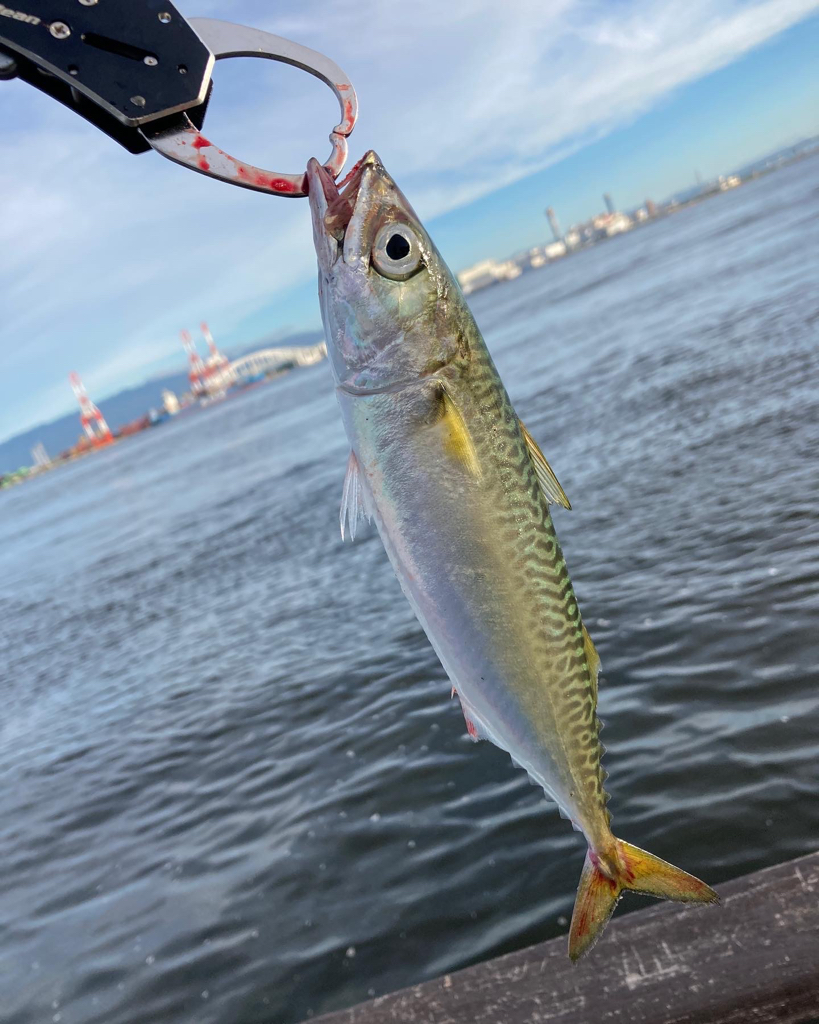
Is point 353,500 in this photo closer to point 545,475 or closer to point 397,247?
point 545,475

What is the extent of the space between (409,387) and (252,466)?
1710 inches

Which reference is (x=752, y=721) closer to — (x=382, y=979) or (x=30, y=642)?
(x=382, y=979)

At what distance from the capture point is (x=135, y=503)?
49125mm

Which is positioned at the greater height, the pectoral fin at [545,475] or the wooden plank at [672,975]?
the pectoral fin at [545,475]

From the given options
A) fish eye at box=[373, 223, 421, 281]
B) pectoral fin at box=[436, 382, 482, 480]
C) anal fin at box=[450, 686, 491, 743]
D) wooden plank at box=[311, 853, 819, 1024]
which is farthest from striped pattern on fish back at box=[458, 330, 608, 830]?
wooden plank at box=[311, 853, 819, 1024]

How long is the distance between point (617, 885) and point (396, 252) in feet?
6.68

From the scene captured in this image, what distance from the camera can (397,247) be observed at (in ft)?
7.86

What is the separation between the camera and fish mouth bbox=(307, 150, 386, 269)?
2305 mm

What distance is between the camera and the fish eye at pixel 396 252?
7.77 feet

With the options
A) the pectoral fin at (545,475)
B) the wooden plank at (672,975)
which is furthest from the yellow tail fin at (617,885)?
the wooden plank at (672,975)

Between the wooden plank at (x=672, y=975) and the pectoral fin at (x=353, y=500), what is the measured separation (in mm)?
2880

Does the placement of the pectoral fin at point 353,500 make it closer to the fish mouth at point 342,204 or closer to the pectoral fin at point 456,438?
the pectoral fin at point 456,438

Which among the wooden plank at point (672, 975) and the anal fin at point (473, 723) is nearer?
the anal fin at point (473, 723)

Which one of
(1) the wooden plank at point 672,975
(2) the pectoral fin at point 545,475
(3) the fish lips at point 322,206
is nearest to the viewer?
(3) the fish lips at point 322,206
